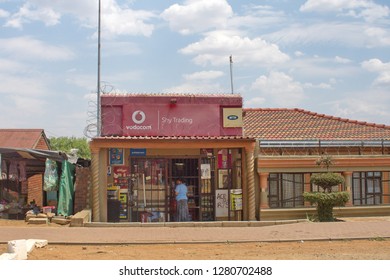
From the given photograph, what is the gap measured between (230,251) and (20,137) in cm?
2348

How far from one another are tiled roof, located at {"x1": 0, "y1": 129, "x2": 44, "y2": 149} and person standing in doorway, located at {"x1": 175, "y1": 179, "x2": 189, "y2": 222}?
49.8ft

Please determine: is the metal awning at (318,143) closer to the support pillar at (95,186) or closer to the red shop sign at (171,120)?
the red shop sign at (171,120)

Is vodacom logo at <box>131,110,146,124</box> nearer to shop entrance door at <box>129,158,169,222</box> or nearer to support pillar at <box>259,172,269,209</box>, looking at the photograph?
shop entrance door at <box>129,158,169,222</box>

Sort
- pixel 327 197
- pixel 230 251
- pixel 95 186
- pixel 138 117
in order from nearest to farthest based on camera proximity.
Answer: pixel 230 251 → pixel 327 197 → pixel 95 186 → pixel 138 117

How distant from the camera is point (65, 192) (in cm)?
1875

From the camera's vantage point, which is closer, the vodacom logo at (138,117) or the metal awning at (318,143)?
the vodacom logo at (138,117)

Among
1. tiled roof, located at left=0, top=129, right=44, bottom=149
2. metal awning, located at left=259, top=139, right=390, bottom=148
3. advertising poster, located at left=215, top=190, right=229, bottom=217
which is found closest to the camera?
advertising poster, located at left=215, top=190, right=229, bottom=217

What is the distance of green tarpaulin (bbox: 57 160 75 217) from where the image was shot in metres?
18.5

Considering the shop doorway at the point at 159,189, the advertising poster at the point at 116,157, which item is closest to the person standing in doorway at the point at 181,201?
the shop doorway at the point at 159,189

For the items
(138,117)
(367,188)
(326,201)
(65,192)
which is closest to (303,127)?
(367,188)

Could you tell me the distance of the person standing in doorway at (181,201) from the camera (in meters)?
18.6

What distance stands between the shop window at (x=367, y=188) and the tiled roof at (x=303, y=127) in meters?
2.89

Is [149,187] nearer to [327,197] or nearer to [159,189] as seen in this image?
[159,189]

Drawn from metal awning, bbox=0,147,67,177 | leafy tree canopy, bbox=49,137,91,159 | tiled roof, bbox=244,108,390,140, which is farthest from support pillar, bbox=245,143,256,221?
leafy tree canopy, bbox=49,137,91,159
